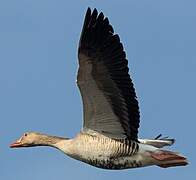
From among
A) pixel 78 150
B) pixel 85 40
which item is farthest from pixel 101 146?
pixel 85 40

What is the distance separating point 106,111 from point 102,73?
36.1 inches

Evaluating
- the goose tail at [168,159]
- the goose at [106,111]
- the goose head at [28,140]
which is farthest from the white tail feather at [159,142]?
the goose head at [28,140]

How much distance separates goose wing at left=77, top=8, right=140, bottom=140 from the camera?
79.8 ft

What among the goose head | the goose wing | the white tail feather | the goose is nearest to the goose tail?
the goose

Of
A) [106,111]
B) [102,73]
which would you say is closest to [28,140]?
[106,111]

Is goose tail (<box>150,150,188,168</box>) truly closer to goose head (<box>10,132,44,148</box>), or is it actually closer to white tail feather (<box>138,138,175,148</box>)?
white tail feather (<box>138,138,175,148</box>)

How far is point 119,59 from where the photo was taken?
965 inches

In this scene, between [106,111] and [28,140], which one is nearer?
[106,111]

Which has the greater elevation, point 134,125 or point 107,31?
point 107,31

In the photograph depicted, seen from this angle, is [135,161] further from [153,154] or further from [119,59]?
[119,59]

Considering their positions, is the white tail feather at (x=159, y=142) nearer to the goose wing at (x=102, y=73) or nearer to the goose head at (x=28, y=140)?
the goose wing at (x=102, y=73)

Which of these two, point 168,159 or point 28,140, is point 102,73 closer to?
point 168,159

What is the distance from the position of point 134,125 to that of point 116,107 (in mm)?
629

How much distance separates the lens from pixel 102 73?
962 inches
